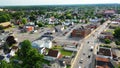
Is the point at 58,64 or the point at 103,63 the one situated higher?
the point at 58,64

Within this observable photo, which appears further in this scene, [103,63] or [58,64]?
[103,63]

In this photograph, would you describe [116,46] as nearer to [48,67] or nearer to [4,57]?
[48,67]

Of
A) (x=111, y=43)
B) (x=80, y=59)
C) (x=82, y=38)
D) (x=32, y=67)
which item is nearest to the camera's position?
(x=32, y=67)

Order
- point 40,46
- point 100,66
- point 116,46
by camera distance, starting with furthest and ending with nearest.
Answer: point 116,46
point 40,46
point 100,66

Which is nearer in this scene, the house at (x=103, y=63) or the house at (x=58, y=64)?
the house at (x=58, y=64)

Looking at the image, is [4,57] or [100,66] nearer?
[100,66]

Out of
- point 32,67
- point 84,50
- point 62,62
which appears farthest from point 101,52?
point 32,67

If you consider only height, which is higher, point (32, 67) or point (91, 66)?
point (32, 67)

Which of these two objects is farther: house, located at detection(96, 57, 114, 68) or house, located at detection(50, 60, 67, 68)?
house, located at detection(96, 57, 114, 68)

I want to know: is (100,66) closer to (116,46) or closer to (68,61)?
(68,61)
